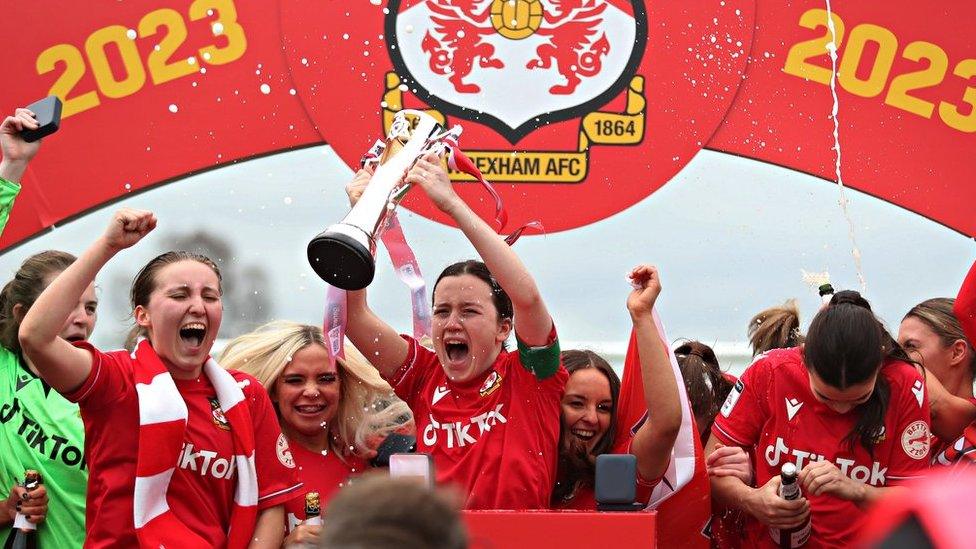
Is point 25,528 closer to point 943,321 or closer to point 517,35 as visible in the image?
point 517,35

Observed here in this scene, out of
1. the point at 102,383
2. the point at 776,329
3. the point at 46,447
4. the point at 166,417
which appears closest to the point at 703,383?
the point at 776,329

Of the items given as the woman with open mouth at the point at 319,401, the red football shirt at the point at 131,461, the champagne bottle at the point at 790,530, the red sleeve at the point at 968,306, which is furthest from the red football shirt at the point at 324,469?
the red sleeve at the point at 968,306

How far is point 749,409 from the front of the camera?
11.5ft

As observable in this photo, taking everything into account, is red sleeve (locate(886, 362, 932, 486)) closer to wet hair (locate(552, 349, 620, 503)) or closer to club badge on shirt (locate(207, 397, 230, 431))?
wet hair (locate(552, 349, 620, 503))

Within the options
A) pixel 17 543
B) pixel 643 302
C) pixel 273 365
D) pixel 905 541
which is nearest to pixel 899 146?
pixel 643 302

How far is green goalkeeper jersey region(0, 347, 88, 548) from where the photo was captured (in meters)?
3.52

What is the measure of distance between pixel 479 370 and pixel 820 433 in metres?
0.91

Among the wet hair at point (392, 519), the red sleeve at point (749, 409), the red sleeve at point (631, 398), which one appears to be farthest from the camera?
the red sleeve at point (749, 409)

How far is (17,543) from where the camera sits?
347 centimetres

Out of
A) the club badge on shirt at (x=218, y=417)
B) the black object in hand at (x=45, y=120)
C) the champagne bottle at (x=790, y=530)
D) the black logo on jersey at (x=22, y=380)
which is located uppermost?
the black object in hand at (x=45, y=120)

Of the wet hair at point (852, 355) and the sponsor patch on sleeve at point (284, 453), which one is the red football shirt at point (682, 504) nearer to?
the wet hair at point (852, 355)

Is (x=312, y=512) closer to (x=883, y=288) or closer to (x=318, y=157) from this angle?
(x=318, y=157)

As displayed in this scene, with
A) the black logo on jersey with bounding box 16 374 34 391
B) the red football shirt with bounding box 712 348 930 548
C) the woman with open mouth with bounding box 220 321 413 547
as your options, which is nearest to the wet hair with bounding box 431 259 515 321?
the woman with open mouth with bounding box 220 321 413 547

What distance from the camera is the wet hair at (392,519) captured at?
4.12 feet
